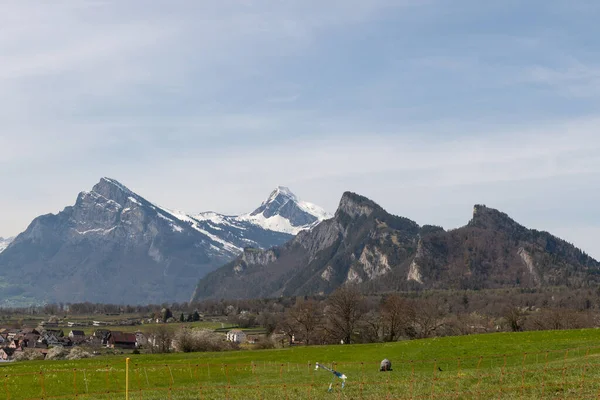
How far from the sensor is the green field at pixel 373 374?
40906 millimetres

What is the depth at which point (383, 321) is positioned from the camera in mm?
118625

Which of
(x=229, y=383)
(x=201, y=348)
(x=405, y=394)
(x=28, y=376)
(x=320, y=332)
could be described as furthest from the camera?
(x=320, y=332)

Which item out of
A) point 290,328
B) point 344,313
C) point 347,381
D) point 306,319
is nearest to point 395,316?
point 344,313

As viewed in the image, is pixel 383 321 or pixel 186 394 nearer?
pixel 186 394

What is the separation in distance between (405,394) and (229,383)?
16802mm

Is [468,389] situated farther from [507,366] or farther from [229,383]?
[229,383]

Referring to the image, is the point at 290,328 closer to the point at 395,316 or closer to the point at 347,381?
the point at 395,316

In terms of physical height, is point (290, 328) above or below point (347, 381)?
above

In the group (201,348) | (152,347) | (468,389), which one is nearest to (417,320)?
(201,348)

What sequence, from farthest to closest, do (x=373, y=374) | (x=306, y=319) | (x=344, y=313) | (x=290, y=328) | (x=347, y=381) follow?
(x=290, y=328), (x=306, y=319), (x=344, y=313), (x=373, y=374), (x=347, y=381)

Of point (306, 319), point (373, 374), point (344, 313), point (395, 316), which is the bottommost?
point (373, 374)

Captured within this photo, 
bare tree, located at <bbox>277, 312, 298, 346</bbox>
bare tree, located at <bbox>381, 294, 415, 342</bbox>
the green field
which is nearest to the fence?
the green field

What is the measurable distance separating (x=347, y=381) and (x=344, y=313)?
237 feet

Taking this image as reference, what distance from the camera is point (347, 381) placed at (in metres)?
47.6
